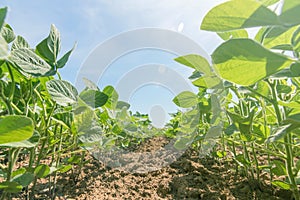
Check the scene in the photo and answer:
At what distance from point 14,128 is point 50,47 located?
0.28 m

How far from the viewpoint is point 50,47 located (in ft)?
1.81

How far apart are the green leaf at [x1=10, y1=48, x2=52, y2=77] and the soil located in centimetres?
69

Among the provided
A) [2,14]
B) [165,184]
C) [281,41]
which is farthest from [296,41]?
[165,184]

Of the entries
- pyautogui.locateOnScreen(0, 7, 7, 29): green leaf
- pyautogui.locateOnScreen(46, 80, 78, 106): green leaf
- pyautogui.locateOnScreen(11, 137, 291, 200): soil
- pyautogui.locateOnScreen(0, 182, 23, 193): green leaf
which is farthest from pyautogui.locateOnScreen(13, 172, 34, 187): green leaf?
pyautogui.locateOnScreen(11, 137, 291, 200): soil

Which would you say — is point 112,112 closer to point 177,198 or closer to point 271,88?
point 177,198

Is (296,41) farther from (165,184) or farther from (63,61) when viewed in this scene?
(165,184)

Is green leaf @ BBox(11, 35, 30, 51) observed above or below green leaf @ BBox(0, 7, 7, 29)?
above

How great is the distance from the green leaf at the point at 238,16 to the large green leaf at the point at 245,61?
0.02 meters

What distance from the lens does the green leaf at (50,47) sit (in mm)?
550

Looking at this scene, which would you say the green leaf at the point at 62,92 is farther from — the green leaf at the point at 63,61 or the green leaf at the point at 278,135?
the green leaf at the point at 278,135

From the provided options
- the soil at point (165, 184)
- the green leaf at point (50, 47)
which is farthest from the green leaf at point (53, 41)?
the soil at point (165, 184)

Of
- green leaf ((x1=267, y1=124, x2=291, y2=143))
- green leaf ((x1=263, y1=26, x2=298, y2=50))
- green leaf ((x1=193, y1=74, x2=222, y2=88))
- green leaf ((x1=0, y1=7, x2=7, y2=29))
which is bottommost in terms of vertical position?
green leaf ((x1=267, y1=124, x2=291, y2=143))

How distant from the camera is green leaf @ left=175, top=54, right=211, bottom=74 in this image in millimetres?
462

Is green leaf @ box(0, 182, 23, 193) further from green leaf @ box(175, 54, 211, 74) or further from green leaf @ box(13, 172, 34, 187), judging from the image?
green leaf @ box(175, 54, 211, 74)
